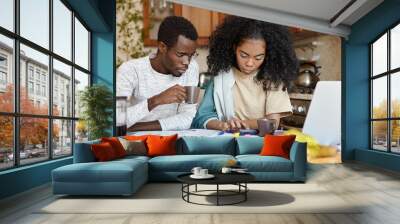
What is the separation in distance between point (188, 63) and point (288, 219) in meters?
5.27

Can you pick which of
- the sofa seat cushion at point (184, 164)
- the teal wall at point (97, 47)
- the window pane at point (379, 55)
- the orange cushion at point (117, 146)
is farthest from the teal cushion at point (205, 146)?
the window pane at point (379, 55)

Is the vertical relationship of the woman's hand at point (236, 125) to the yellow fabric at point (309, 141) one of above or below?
above

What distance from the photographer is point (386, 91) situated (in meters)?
8.35

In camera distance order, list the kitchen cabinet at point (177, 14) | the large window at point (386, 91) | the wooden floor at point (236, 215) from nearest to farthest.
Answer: the wooden floor at point (236, 215)
the large window at point (386, 91)
the kitchen cabinet at point (177, 14)

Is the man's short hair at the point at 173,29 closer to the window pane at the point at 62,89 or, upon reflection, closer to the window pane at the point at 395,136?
the window pane at the point at 62,89

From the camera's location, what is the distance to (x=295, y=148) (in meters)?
6.14

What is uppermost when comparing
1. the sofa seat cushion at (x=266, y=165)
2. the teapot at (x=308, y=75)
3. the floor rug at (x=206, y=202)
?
the teapot at (x=308, y=75)

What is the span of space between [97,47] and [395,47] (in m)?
5.94

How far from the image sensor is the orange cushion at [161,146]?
6629 millimetres

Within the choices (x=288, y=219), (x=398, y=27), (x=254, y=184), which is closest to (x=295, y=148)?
(x=254, y=184)

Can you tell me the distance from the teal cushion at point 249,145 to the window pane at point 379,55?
344 centimetres

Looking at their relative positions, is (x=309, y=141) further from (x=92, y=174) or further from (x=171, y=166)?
(x=92, y=174)

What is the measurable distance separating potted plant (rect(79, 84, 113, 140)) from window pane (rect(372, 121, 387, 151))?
5.49 m

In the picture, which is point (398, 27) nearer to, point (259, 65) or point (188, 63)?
point (259, 65)
